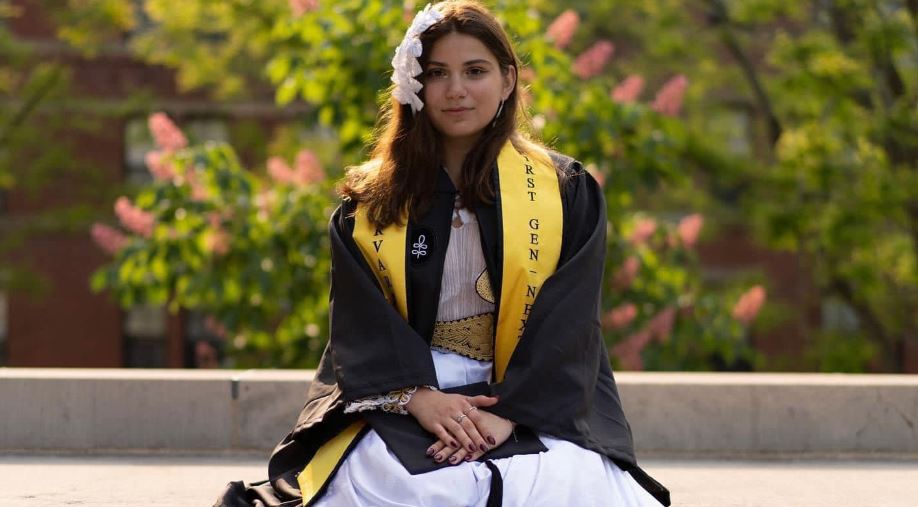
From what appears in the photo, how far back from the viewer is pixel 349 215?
4.01m

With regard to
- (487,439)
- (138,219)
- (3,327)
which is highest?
(138,219)

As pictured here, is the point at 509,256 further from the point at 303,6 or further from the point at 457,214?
the point at 303,6

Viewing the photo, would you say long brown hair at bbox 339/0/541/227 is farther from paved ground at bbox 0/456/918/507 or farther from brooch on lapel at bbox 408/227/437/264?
paved ground at bbox 0/456/918/507

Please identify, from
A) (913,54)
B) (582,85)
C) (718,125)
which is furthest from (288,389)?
(718,125)

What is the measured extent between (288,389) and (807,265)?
34.0 feet

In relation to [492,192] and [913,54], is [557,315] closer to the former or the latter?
[492,192]

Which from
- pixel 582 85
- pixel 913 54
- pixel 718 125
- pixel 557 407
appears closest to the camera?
pixel 557 407

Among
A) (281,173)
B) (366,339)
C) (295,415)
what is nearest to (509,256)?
(366,339)

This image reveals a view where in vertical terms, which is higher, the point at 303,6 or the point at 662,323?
the point at 303,6

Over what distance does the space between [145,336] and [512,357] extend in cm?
1855

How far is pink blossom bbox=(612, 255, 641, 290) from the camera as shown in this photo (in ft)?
25.3

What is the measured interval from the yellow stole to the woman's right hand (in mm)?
193

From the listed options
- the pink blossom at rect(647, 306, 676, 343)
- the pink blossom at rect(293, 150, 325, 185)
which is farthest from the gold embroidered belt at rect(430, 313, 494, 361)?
the pink blossom at rect(293, 150, 325, 185)

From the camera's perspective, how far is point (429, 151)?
3930mm
